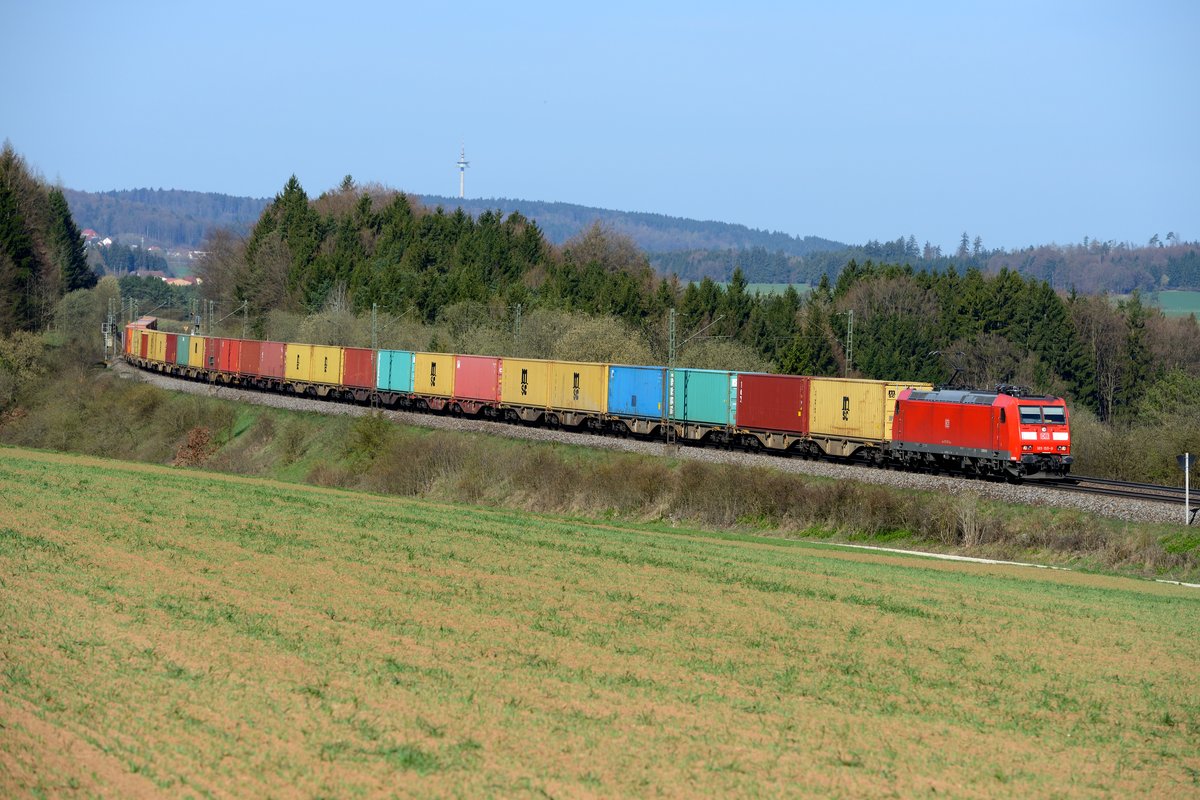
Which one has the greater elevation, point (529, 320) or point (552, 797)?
point (529, 320)

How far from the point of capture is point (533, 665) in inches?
603

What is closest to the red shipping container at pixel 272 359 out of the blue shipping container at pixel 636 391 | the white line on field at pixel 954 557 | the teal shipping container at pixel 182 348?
the teal shipping container at pixel 182 348

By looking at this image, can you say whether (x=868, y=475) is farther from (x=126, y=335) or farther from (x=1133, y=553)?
(x=126, y=335)

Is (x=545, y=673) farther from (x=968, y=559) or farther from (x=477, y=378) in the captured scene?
(x=477, y=378)

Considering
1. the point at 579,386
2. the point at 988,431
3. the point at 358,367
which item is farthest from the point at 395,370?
the point at 988,431

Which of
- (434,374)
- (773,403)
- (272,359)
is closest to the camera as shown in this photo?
(773,403)

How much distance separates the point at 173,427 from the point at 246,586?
56.4 m

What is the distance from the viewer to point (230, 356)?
8738cm

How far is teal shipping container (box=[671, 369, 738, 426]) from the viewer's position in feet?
162

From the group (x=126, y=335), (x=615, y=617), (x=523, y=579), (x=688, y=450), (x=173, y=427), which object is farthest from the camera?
(x=126, y=335)

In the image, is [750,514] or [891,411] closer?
[750,514]

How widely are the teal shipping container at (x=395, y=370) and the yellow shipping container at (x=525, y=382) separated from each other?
26.3ft

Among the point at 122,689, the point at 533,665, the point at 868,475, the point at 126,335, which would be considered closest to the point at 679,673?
the point at 533,665

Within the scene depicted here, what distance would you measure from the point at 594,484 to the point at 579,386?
1389cm
